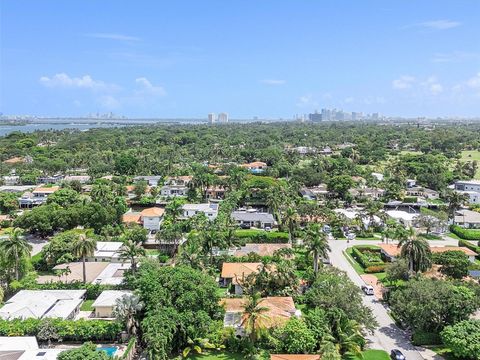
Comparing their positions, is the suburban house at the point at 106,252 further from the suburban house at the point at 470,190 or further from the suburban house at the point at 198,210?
the suburban house at the point at 470,190

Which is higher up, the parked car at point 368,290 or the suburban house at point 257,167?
the suburban house at point 257,167

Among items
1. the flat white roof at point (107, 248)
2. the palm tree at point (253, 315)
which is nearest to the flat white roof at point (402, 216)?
the flat white roof at point (107, 248)

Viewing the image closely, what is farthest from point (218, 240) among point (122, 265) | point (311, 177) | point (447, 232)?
point (311, 177)

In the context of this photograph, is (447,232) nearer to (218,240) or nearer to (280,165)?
(218,240)

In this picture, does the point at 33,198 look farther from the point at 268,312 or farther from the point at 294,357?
the point at 294,357

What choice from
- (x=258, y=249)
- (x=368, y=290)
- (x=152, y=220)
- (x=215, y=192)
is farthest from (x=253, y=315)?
(x=215, y=192)

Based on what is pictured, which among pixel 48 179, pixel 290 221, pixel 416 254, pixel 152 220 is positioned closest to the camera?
pixel 416 254
